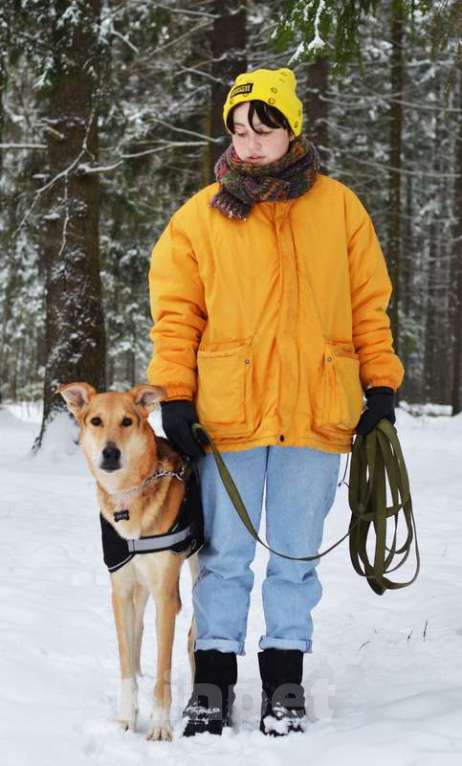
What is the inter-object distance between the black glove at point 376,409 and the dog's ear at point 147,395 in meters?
0.90

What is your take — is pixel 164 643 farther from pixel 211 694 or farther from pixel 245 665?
pixel 245 665

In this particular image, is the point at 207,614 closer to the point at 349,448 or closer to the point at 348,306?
the point at 349,448

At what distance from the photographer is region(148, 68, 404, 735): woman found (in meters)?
3.30

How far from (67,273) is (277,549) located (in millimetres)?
7208

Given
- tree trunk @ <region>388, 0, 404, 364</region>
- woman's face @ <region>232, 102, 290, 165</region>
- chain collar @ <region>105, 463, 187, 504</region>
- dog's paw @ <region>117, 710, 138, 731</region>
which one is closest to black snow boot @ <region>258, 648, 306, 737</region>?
dog's paw @ <region>117, 710, 138, 731</region>

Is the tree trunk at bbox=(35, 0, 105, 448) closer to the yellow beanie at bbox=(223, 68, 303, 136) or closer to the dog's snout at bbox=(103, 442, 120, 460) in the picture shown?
the dog's snout at bbox=(103, 442, 120, 460)

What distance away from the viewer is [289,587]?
3.44m

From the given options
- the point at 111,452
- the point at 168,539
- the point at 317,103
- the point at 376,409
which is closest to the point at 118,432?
the point at 111,452

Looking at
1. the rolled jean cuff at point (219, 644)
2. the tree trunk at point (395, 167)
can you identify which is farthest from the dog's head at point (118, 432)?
the tree trunk at point (395, 167)

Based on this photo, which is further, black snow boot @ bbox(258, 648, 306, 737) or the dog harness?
the dog harness

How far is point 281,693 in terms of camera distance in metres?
3.32

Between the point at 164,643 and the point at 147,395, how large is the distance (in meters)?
1.07

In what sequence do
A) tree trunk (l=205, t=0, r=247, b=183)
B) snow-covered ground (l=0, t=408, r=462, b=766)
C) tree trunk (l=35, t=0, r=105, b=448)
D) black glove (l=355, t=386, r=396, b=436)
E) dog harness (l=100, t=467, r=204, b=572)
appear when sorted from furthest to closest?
tree trunk (l=205, t=0, r=247, b=183) → tree trunk (l=35, t=0, r=105, b=448) → black glove (l=355, t=386, r=396, b=436) → dog harness (l=100, t=467, r=204, b=572) → snow-covered ground (l=0, t=408, r=462, b=766)

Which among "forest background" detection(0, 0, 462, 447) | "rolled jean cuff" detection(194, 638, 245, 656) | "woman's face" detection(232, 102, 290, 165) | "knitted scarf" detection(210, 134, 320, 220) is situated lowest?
"rolled jean cuff" detection(194, 638, 245, 656)
